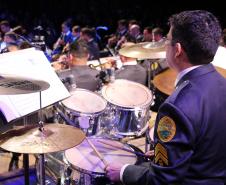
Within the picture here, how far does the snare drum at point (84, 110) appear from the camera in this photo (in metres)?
3.71

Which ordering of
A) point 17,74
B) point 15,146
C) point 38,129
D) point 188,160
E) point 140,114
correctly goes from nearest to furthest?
point 188,160 → point 15,146 → point 38,129 → point 17,74 → point 140,114

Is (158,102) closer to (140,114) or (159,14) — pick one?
(140,114)

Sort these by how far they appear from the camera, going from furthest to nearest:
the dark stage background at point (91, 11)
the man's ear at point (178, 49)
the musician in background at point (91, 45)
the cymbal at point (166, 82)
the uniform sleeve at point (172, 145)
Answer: the dark stage background at point (91, 11), the musician in background at point (91, 45), the cymbal at point (166, 82), the man's ear at point (178, 49), the uniform sleeve at point (172, 145)

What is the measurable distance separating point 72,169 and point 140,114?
5.19ft

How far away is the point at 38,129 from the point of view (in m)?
2.67

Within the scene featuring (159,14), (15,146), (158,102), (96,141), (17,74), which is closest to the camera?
(15,146)

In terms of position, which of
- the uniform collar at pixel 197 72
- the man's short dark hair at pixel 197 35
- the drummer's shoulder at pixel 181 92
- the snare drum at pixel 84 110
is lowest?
the snare drum at pixel 84 110

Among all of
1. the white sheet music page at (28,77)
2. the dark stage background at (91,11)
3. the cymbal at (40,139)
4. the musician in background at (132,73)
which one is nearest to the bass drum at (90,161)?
the cymbal at (40,139)

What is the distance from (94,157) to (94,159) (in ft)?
0.12

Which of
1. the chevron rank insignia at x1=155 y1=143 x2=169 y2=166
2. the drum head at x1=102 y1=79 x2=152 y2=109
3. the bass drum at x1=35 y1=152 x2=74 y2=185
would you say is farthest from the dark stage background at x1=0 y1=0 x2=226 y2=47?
the chevron rank insignia at x1=155 y1=143 x2=169 y2=166

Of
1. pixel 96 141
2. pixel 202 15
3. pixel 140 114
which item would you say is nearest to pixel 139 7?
pixel 140 114

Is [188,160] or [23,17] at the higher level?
[188,160]

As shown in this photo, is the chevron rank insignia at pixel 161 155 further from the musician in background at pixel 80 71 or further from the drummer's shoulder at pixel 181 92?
the musician in background at pixel 80 71

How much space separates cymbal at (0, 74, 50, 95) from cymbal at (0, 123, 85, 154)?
35 centimetres
